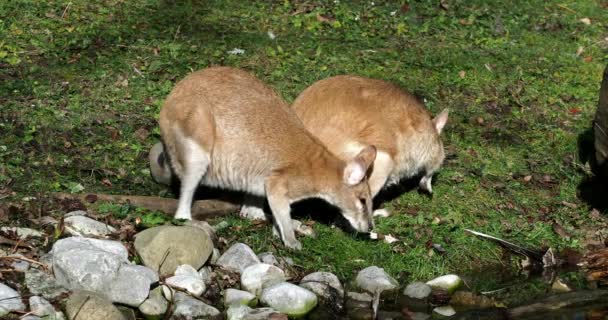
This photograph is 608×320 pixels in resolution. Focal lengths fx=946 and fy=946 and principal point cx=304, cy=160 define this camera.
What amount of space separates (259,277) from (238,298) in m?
0.31

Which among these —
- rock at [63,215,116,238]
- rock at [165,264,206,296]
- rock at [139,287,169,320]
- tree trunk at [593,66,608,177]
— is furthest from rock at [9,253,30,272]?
tree trunk at [593,66,608,177]

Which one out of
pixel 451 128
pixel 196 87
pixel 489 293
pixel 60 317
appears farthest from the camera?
pixel 451 128

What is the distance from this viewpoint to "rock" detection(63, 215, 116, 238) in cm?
738

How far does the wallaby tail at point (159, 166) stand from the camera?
866cm

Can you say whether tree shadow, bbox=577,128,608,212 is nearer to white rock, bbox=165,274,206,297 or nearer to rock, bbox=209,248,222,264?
rock, bbox=209,248,222,264

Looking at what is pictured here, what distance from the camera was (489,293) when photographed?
7.78 meters

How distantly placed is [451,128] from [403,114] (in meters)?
1.85

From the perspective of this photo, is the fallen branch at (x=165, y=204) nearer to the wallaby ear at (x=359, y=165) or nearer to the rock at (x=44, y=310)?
the wallaby ear at (x=359, y=165)

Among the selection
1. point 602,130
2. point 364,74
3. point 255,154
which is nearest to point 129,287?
point 255,154

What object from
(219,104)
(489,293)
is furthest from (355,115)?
(489,293)

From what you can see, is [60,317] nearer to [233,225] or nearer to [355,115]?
[233,225]

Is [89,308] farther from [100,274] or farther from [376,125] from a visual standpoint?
[376,125]

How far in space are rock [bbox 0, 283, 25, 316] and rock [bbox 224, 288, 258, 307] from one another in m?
1.49

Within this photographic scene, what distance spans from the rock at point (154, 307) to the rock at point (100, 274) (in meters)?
0.05
